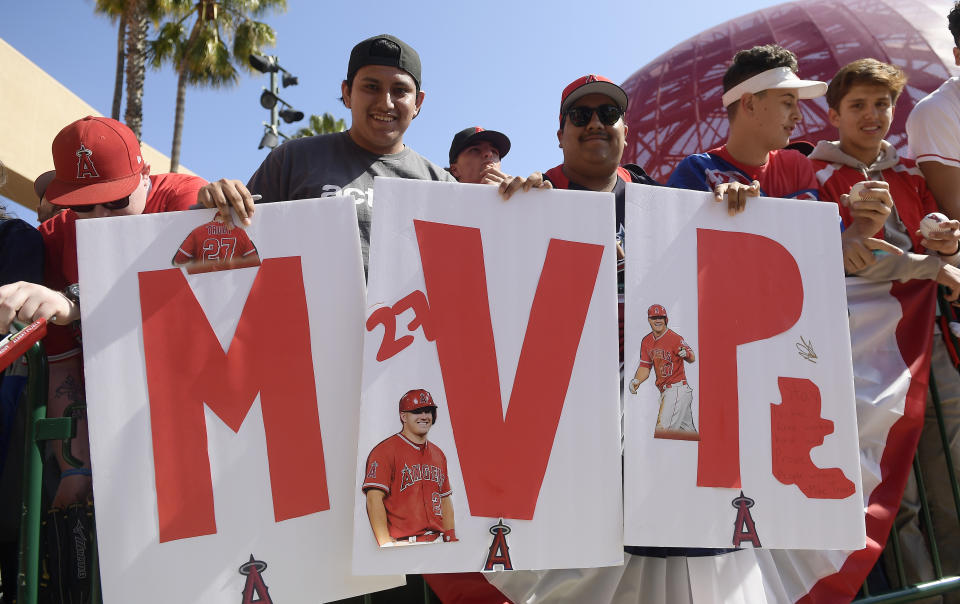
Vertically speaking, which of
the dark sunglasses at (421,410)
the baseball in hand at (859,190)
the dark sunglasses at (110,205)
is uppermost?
the dark sunglasses at (110,205)

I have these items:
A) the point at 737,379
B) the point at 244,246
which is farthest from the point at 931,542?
the point at 244,246

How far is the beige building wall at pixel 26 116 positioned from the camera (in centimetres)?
1225

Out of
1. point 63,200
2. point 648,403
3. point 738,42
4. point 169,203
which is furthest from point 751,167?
point 738,42

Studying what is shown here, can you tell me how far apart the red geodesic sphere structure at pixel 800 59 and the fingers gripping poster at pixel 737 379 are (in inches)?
429

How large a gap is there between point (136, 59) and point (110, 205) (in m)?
15.6

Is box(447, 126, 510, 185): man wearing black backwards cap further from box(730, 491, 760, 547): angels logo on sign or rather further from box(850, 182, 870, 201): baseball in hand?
box(730, 491, 760, 547): angels logo on sign

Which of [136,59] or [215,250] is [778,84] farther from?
[136,59]

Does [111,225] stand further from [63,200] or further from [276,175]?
[276,175]

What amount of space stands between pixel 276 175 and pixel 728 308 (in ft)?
5.70

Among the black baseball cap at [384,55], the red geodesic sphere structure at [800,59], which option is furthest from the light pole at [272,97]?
the black baseball cap at [384,55]

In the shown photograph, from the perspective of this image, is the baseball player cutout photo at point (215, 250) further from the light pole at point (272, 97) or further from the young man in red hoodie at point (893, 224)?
the light pole at point (272, 97)

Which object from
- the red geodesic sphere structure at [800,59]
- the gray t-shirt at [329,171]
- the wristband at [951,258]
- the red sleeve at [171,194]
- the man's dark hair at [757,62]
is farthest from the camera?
the red geodesic sphere structure at [800,59]

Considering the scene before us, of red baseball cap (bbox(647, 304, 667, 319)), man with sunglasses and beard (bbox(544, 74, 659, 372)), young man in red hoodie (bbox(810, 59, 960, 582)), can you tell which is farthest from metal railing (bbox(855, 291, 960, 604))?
man with sunglasses and beard (bbox(544, 74, 659, 372))

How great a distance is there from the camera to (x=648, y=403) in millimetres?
2123
